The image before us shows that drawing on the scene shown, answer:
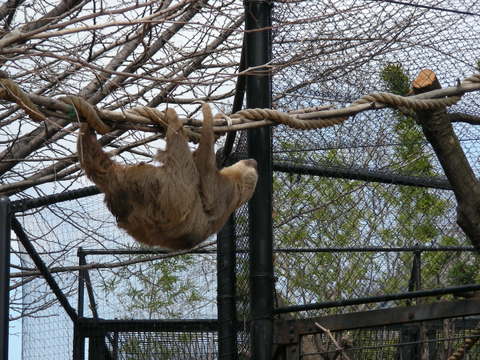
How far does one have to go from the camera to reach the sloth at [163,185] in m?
4.83

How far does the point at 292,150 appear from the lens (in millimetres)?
6480

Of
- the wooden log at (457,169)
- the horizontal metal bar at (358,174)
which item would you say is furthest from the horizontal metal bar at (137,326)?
the wooden log at (457,169)

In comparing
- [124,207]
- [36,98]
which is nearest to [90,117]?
[36,98]

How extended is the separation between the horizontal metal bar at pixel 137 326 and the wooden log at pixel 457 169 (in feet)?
8.83

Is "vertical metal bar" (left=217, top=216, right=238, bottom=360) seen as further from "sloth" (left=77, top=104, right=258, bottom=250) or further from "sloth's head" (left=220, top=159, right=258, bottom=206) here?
"sloth" (left=77, top=104, right=258, bottom=250)

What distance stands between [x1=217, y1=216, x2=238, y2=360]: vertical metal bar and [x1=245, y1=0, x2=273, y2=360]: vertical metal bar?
32 centimetres

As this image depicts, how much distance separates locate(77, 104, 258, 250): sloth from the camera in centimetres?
483

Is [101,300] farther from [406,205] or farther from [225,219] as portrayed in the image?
[406,205]

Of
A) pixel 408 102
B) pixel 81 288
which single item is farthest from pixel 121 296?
pixel 408 102

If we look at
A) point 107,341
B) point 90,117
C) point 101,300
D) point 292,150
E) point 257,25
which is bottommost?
point 107,341

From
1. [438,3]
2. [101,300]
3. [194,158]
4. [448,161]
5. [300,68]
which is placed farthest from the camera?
[101,300]

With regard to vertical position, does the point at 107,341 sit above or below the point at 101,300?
below

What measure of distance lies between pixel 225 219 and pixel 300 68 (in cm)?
178

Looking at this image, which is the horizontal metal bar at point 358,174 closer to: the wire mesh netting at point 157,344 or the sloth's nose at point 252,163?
the sloth's nose at point 252,163
